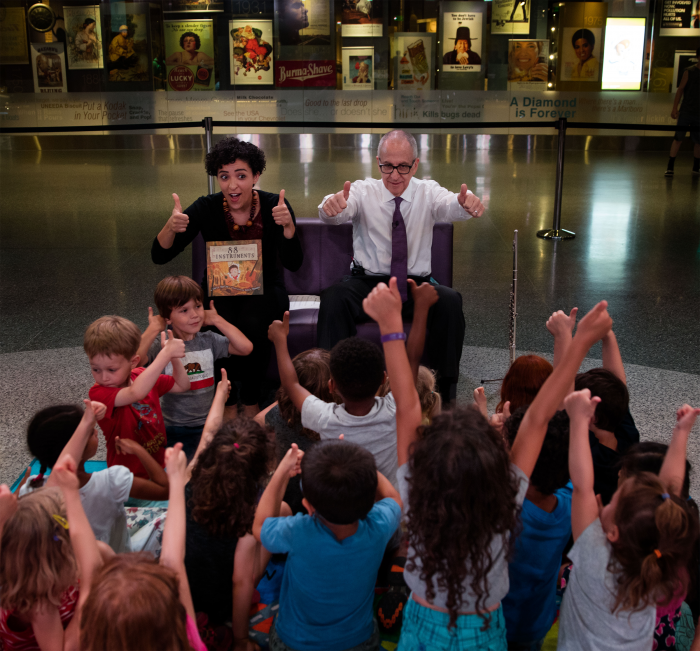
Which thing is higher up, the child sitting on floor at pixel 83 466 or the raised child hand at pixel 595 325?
the raised child hand at pixel 595 325

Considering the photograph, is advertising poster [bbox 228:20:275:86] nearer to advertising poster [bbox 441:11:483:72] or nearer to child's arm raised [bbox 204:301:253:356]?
advertising poster [bbox 441:11:483:72]

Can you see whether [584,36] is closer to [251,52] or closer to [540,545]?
[251,52]

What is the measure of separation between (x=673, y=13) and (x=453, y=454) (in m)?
13.7

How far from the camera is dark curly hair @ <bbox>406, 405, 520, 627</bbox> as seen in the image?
154 cm

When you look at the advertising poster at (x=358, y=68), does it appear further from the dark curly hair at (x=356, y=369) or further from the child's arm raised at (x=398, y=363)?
the child's arm raised at (x=398, y=363)

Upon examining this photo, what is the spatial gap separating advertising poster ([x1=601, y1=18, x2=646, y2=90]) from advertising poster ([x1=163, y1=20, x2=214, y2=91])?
714 centimetres

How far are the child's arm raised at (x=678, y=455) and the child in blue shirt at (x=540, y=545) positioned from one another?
0.87 ft

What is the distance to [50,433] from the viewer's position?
2039 millimetres

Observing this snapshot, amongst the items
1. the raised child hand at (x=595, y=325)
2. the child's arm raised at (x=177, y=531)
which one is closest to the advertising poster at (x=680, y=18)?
the raised child hand at (x=595, y=325)

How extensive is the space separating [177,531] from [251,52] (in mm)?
12531

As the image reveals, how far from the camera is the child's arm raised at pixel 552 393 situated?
67.2 inches

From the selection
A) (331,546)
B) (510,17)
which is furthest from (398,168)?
(510,17)

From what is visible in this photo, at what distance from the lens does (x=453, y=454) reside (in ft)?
5.06

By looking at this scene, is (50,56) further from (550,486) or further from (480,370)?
(550,486)
